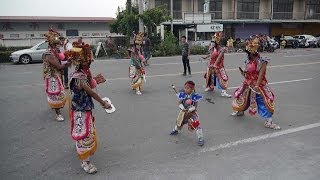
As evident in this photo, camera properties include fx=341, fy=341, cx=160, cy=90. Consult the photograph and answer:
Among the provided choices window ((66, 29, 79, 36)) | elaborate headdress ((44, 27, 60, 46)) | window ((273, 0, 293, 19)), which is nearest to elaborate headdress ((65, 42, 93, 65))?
elaborate headdress ((44, 27, 60, 46))

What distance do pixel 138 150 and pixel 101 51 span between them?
20.4 metres

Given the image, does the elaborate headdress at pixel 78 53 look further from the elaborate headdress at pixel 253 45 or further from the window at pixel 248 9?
the window at pixel 248 9

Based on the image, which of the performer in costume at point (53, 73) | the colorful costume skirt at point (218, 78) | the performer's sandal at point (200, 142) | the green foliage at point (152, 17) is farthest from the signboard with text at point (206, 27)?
the performer's sandal at point (200, 142)

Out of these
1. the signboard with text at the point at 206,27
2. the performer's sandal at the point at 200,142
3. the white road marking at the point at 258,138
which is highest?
the signboard with text at the point at 206,27

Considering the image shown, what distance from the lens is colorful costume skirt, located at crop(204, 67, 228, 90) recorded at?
953cm

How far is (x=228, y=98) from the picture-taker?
370 inches

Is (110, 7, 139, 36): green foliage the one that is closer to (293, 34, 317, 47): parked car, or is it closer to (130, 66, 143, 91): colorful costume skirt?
(130, 66, 143, 91): colorful costume skirt

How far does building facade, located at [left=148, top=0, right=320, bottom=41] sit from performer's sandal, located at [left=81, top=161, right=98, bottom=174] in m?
31.3

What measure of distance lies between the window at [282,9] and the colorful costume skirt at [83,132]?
4114 cm

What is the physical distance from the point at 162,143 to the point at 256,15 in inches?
1519

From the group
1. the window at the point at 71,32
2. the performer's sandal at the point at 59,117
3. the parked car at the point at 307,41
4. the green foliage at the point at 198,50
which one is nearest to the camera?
the performer's sandal at the point at 59,117

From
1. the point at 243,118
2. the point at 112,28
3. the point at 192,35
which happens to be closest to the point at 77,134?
the point at 243,118

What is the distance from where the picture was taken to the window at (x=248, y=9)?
40.5 meters

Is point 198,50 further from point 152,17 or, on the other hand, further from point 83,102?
point 83,102
